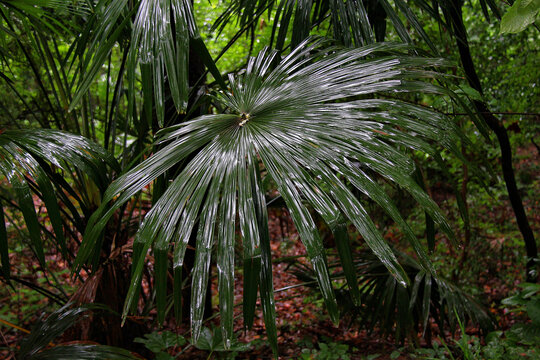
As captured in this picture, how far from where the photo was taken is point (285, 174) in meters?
0.75

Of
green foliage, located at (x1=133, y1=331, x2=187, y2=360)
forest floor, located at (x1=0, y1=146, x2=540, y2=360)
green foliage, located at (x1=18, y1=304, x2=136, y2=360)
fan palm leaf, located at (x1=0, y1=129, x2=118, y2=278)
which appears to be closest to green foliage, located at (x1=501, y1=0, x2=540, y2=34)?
fan palm leaf, located at (x1=0, y1=129, x2=118, y2=278)

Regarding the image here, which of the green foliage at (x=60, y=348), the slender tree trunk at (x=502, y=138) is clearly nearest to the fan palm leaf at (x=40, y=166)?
the green foliage at (x=60, y=348)

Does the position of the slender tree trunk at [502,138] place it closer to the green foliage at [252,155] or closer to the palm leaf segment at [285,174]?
the green foliage at [252,155]

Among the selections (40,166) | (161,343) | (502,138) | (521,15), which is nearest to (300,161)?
(521,15)

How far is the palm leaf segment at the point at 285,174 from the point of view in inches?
26.7

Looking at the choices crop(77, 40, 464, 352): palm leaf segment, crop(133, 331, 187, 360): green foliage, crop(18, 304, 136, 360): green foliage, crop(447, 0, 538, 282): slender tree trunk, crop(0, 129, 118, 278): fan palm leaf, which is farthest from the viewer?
crop(447, 0, 538, 282): slender tree trunk

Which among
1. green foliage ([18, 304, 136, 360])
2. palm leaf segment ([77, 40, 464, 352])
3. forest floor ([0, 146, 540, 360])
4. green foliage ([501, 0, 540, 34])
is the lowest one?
forest floor ([0, 146, 540, 360])

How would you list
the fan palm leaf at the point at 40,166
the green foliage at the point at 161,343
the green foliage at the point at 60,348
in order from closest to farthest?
1. the fan palm leaf at the point at 40,166
2. the green foliage at the point at 60,348
3. the green foliage at the point at 161,343

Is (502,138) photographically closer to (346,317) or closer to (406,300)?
(406,300)

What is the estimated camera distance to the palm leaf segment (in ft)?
2.23

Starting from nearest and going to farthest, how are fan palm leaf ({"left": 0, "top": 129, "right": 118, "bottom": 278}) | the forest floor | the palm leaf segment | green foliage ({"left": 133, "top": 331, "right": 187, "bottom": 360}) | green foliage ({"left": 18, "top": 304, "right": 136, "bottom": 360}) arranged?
the palm leaf segment < fan palm leaf ({"left": 0, "top": 129, "right": 118, "bottom": 278}) < green foliage ({"left": 18, "top": 304, "right": 136, "bottom": 360}) < green foliage ({"left": 133, "top": 331, "right": 187, "bottom": 360}) < the forest floor

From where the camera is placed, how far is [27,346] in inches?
49.5

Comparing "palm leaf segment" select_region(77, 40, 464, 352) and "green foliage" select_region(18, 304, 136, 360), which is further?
"green foliage" select_region(18, 304, 136, 360)

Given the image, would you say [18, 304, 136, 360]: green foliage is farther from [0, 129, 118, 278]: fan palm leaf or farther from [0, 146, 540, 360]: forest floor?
[0, 146, 540, 360]: forest floor
